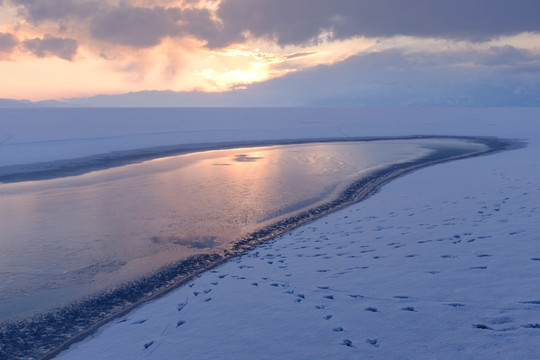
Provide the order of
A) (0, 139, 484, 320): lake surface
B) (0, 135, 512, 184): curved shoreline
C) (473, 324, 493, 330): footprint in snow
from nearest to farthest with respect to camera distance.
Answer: (473, 324, 493, 330): footprint in snow → (0, 139, 484, 320): lake surface → (0, 135, 512, 184): curved shoreline

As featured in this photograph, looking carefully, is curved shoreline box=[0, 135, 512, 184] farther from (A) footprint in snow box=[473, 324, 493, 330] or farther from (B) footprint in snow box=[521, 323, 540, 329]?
(B) footprint in snow box=[521, 323, 540, 329]

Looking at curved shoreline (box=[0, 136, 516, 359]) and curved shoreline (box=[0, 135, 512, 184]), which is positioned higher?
curved shoreline (box=[0, 135, 512, 184])

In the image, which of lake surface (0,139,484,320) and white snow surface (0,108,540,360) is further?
lake surface (0,139,484,320)

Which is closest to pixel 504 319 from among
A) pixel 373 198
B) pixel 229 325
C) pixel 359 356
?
pixel 359 356

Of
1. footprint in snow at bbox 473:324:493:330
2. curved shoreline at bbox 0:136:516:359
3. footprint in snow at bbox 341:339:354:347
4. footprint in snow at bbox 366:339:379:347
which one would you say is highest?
footprint in snow at bbox 473:324:493:330

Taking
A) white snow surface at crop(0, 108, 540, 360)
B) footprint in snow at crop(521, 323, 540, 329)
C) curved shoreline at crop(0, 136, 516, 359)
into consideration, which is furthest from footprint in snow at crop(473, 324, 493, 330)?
curved shoreline at crop(0, 136, 516, 359)

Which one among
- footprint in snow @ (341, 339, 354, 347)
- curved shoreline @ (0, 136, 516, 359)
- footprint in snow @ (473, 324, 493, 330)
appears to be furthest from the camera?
curved shoreline @ (0, 136, 516, 359)

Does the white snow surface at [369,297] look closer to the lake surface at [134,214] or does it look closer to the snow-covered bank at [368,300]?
the snow-covered bank at [368,300]

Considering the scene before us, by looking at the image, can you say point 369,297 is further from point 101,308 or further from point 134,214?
point 134,214
